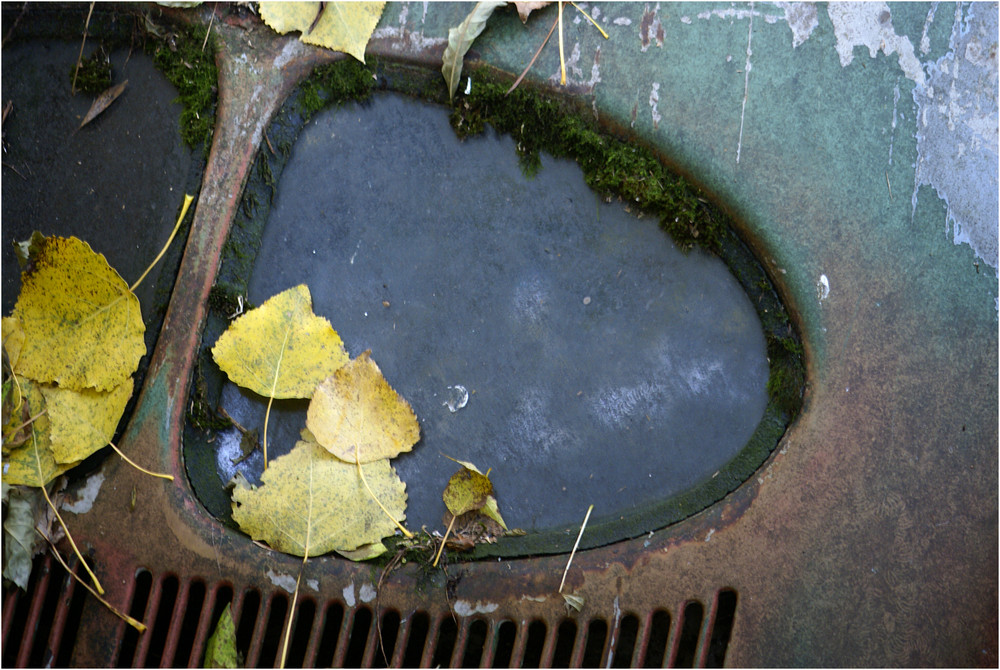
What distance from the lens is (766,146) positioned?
1.26 meters

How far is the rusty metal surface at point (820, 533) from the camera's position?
1.20m

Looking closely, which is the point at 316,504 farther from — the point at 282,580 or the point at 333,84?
the point at 333,84

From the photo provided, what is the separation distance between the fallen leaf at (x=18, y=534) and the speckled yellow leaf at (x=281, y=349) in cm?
46

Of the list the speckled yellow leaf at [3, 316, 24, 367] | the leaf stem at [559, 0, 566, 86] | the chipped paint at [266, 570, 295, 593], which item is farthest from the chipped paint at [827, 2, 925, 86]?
the speckled yellow leaf at [3, 316, 24, 367]

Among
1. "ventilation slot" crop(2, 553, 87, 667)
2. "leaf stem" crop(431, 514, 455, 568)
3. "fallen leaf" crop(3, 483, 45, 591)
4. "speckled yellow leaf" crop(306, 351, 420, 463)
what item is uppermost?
"speckled yellow leaf" crop(306, 351, 420, 463)

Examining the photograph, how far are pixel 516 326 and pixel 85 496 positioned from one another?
2.99 ft

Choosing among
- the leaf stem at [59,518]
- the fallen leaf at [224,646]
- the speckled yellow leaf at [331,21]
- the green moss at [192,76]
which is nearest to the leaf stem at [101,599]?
the leaf stem at [59,518]

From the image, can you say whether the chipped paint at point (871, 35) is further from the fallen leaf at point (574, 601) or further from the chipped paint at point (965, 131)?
the fallen leaf at point (574, 601)

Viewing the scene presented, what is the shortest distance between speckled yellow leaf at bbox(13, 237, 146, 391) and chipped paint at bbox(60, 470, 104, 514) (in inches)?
7.3

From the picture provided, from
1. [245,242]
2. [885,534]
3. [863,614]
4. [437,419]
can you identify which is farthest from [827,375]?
[245,242]

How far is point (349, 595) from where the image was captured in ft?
4.14

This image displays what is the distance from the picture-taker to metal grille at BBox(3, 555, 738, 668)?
1.24 m

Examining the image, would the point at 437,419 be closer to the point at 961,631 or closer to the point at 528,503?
the point at 528,503

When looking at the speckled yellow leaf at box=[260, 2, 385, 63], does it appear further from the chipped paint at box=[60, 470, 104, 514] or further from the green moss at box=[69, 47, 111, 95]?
the chipped paint at box=[60, 470, 104, 514]
